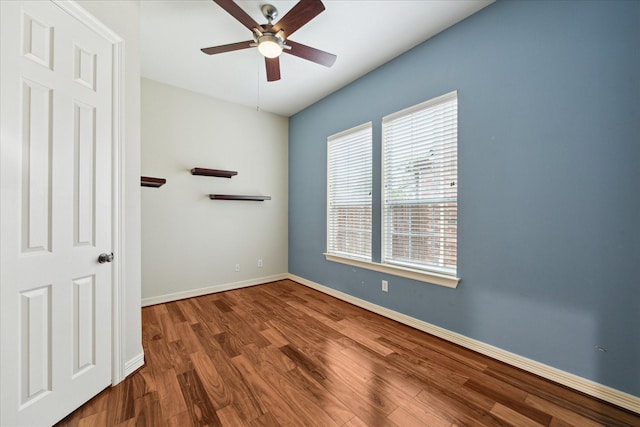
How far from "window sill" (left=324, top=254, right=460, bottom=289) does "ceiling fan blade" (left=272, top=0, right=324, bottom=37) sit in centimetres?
241

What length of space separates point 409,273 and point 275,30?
2.58 m

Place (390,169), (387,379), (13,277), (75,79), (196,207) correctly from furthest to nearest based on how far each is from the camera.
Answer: (196,207), (390,169), (387,379), (75,79), (13,277)

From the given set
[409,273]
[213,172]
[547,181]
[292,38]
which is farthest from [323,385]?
[292,38]

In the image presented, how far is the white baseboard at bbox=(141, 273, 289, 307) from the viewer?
329 centimetres

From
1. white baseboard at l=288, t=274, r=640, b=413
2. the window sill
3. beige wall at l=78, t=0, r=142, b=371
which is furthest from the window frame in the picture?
beige wall at l=78, t=0, r=142, b=371

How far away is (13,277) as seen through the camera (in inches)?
48.9

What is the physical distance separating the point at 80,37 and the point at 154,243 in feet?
7.94

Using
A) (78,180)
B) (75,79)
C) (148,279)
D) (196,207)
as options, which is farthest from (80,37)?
(148,279)

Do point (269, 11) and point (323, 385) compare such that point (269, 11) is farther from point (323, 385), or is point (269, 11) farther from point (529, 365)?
point (529, 365)

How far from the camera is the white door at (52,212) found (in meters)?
1.23

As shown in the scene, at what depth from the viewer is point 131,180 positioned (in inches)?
74.5

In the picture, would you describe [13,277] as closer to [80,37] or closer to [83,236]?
[83,236]

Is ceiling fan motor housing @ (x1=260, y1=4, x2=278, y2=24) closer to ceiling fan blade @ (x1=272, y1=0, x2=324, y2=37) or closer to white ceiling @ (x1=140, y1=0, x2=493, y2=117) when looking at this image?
white ceiling @ (x1=140, y1=0, x2=493, y2=117)

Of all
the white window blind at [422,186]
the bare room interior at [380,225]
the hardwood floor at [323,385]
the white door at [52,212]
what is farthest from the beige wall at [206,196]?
the white window blind at [422,186]
